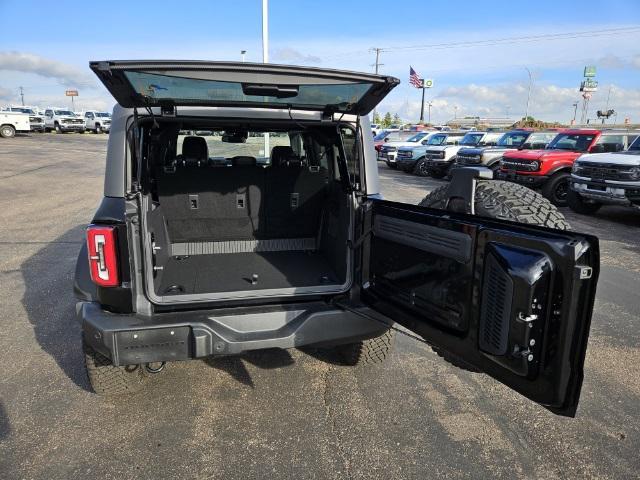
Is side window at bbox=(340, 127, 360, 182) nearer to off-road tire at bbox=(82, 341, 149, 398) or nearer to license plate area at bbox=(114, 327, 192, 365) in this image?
license plate area at bbox=(114, 327, 192, 365)

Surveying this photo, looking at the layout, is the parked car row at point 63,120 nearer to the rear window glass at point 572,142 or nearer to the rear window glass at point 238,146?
the rear window glass at point 572,142

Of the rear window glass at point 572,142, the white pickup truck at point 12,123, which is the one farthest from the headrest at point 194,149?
the white pickup truck at point 12,123

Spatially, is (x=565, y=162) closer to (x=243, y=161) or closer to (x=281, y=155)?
(x=281, y=155)

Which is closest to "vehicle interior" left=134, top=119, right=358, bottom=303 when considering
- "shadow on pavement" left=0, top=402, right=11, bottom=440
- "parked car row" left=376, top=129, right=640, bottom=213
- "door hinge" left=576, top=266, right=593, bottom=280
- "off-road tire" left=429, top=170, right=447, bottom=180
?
"shadow on pavement" left=0, top=402, right=11, bottom=440

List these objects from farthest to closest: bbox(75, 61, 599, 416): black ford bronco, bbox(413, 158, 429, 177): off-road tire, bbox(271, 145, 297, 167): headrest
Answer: bbox(413, 158, 429, 177): off-road tire, bbox(271, 145, 297, 167): headrest, bbox(75, 61, 599, 416): black ford bronco

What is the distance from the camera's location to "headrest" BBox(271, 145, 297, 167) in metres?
4.23

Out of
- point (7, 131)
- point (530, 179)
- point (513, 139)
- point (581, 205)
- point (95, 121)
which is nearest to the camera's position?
point (581, 205)

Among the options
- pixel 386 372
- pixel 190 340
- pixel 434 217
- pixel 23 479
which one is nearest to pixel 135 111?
pixel 190 340

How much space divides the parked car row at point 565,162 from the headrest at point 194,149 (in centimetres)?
407

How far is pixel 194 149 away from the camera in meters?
4.20

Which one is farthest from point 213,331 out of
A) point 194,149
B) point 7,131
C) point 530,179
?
point 7,131

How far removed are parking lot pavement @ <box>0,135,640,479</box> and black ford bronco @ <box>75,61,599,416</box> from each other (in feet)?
0.97

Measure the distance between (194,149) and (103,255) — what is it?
187cm

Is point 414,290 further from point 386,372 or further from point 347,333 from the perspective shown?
point 386,372
